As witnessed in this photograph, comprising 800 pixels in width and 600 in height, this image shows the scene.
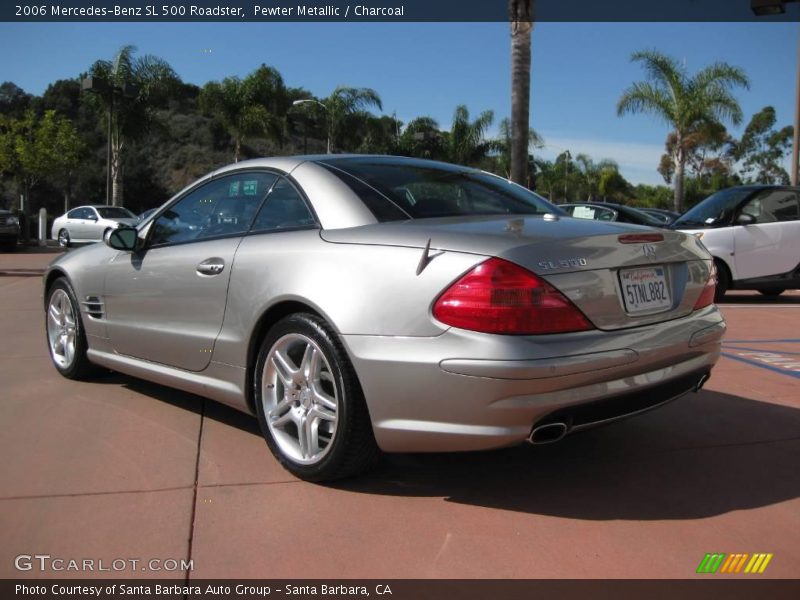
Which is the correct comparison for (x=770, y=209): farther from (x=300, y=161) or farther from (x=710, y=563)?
(x=710, y=563)

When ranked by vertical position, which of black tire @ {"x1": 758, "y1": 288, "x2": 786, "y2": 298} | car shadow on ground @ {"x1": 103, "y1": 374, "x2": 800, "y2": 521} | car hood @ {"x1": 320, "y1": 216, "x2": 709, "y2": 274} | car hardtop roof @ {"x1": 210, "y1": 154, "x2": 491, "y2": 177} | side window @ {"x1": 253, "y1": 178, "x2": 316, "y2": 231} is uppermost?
car hardtop roof @ {"x1": 210, "y1": 154, "x2": 491, "y2": 177}

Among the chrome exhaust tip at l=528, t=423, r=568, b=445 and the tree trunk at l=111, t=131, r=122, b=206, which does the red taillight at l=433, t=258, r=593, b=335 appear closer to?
the chrome exhaust tip at l=528, t=423, r=568, b=445

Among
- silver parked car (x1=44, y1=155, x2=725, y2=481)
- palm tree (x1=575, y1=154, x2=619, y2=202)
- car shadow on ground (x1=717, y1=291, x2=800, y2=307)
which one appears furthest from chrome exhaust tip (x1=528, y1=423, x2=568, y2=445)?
palm tree (x1=575, y1=154, x2=619, y2=202)

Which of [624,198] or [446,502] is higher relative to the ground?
[624,198]

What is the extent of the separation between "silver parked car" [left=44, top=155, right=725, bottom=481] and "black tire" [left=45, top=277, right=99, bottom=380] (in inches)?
38.2

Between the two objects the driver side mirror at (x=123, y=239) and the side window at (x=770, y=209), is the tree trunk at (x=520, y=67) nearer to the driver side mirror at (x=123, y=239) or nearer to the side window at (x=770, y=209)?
the side window at (x=770, y=209)

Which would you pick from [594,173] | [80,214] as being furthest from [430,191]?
[594,173]

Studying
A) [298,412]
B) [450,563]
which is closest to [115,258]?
[298,412]

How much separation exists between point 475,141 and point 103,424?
123 feet

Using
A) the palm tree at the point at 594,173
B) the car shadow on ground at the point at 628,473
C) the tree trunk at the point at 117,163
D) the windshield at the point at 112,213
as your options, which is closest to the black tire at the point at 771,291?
the car shadow on ground at the point at 628,473

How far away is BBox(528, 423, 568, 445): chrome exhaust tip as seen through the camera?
2.76 m

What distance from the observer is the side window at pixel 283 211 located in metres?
3.49

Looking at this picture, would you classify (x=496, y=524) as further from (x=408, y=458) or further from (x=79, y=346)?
(x=79, y=346)

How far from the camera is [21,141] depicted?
3044 centimetres
